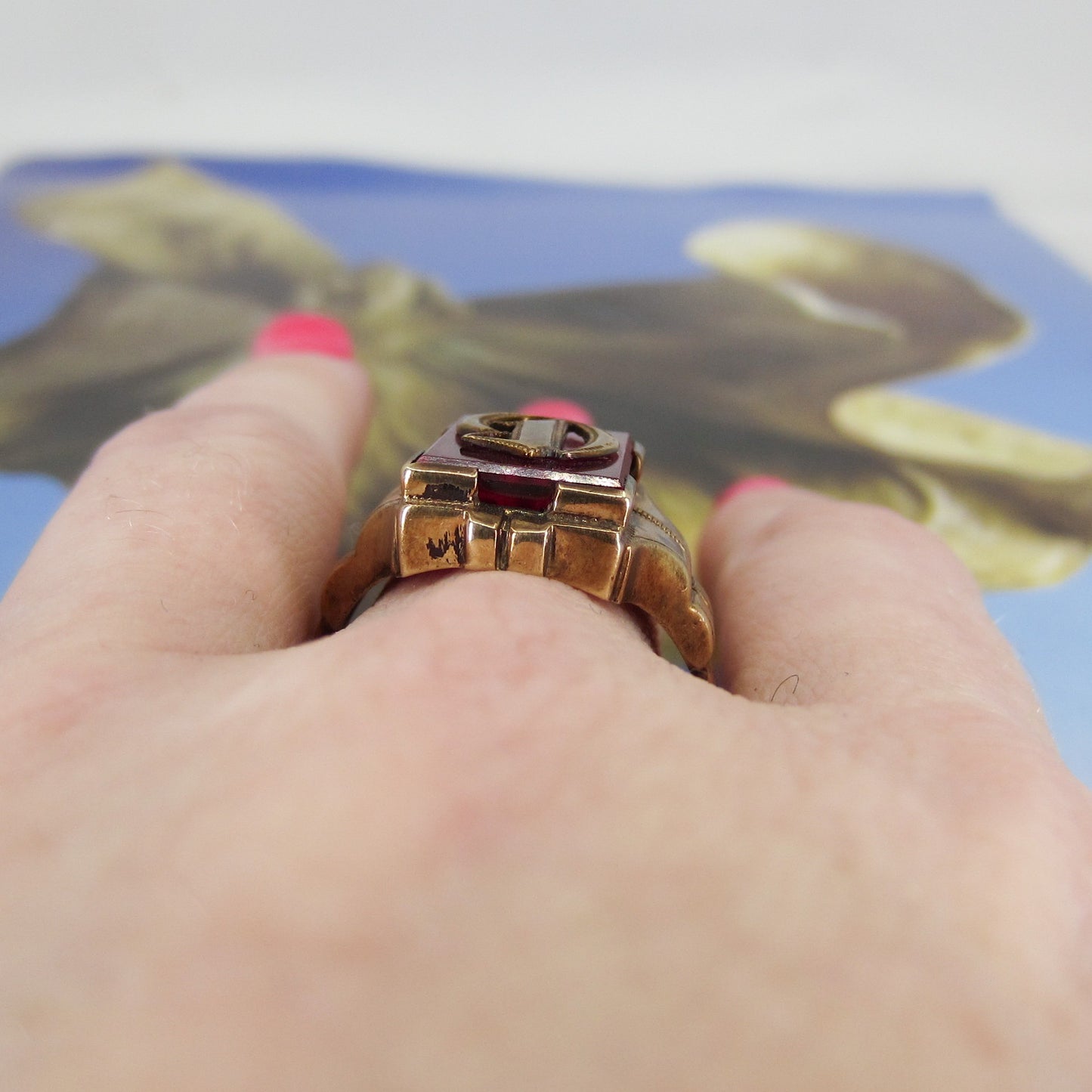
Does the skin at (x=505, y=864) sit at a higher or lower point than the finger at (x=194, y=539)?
higher

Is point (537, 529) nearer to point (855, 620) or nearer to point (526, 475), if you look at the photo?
point (526, 475)

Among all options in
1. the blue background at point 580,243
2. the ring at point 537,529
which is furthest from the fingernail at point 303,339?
the ring at point 537,529

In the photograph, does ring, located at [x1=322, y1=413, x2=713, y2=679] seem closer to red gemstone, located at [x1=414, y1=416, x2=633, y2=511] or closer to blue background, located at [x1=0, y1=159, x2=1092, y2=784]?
red gemstone, located at [x1=414, y1=416, x2=633, y2=511]

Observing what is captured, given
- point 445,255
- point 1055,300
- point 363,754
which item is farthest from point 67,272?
point 1055,300

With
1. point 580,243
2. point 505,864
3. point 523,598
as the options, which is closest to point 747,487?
point 523,598

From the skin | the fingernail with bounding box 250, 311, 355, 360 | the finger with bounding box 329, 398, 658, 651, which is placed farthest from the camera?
the fingernail with bounding box 250, 311, 355, 360

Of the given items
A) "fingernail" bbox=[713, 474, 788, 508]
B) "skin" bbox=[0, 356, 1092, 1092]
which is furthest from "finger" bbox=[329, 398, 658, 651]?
"fingernail" bbox=[713, 474, 788, 508]

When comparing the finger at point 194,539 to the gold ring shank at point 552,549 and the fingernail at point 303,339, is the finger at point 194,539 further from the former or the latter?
the fingernail at point 303,339
